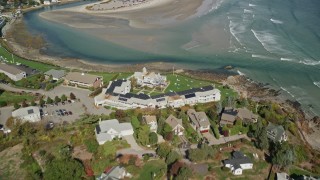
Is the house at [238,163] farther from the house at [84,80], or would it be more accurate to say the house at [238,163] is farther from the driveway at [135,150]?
the house at [84,80]

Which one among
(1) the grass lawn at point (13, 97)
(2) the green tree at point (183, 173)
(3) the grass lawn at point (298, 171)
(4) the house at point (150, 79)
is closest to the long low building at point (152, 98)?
(4) the house at point (150, 79)

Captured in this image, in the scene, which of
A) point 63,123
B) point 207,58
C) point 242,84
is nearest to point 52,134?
point 63,123

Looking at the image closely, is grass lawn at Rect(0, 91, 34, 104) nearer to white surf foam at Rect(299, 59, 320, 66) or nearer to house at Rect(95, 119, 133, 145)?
house at Rect(95, 119, 133, 145)

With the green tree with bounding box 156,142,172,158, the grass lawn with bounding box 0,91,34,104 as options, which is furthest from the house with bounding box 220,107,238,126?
the grass lawn with bounding box 0,91,34,104

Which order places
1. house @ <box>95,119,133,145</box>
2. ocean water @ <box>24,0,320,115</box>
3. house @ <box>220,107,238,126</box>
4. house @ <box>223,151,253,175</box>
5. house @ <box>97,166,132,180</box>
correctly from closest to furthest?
house @ <box>97,166,132,180</box> → house @ <box>223,151,253,175</box> → house @ <box>95,119,133,145</box> → house @ <box>220,107,238,126</box> → ocean water @ <box>24,0,320,115</box>

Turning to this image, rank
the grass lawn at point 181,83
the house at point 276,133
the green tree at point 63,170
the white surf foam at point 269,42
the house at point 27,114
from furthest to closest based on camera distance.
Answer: the white surf foam at point 269,42, the grass lawn at point 181,83, the house at point 27,114, the house at point 276,133, the green tree at point 63,170

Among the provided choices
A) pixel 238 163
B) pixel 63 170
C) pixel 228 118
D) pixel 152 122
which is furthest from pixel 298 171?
pixel 63 170

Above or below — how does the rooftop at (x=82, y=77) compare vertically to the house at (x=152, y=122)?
above
